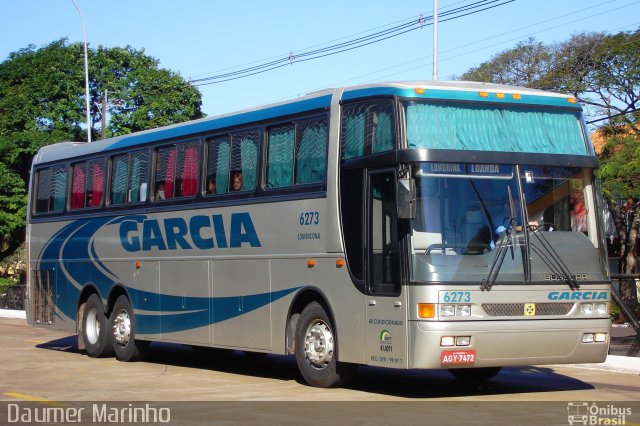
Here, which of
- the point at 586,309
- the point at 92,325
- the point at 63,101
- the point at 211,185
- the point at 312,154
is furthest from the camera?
the point at 63,101

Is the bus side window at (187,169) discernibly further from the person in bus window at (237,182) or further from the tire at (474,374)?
the tire at (474,374)

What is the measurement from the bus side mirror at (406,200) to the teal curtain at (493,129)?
0.59 m

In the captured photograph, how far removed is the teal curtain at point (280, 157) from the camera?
14.8 metres

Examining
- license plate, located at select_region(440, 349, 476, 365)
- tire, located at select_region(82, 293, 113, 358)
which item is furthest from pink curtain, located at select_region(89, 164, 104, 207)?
license plate, located at select_region(440, 349, 476, 365)

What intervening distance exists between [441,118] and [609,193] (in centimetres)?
1798

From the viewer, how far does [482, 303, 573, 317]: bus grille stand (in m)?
12.5

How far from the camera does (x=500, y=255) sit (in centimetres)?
1259

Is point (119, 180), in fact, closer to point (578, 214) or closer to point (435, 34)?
point (578, 214)

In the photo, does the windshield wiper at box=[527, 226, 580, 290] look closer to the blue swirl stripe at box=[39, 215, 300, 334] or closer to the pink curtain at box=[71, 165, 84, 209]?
the blue swirl stripe at box=[39, 215, 300, 334]

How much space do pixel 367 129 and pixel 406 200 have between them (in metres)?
1.51

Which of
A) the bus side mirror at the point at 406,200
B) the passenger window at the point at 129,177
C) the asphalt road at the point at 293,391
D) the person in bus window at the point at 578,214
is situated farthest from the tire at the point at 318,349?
the passenger window at the point at 129,177

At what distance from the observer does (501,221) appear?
1271 centimetres

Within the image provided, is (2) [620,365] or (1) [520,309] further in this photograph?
(2) [620,365]

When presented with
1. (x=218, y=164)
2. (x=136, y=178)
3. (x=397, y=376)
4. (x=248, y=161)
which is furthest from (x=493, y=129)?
(x=136, y=178)
